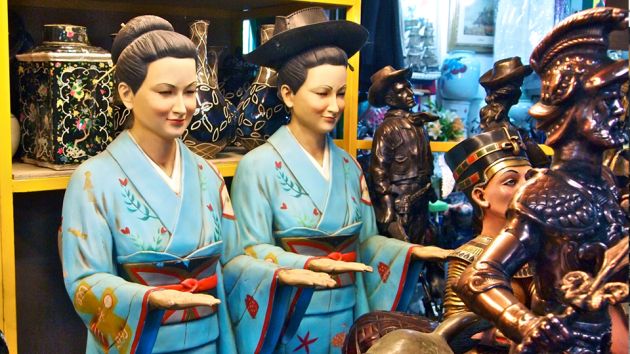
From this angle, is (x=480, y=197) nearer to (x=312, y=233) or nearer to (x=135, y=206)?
(x=312, y=233)

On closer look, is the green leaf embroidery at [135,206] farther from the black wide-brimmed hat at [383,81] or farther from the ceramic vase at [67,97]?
the black wide-brimmed hat at [383,81]

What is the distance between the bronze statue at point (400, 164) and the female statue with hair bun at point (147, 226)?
18.7 inches

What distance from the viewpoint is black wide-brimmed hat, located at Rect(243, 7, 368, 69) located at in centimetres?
192

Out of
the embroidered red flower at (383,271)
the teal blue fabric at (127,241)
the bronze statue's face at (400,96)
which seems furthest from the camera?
the bronze statue's face at (400,96)

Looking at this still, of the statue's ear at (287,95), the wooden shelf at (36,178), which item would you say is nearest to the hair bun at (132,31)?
the wooden shelf at (36,178)

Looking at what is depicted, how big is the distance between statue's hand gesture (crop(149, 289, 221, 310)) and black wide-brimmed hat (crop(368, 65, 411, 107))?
0.91 m

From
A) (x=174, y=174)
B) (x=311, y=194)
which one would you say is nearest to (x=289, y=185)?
(x=311, y=194)

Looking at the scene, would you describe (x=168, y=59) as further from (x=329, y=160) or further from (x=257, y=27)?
(x=257, y=27)

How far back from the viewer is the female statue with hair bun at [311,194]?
6.29 ft

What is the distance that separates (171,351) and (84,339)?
23.5 inches

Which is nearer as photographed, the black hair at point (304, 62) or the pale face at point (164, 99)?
the pale face at point (164, 99)

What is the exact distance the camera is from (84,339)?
2.17m

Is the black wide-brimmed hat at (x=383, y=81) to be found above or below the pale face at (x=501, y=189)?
above

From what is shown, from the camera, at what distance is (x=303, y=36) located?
192 cm
